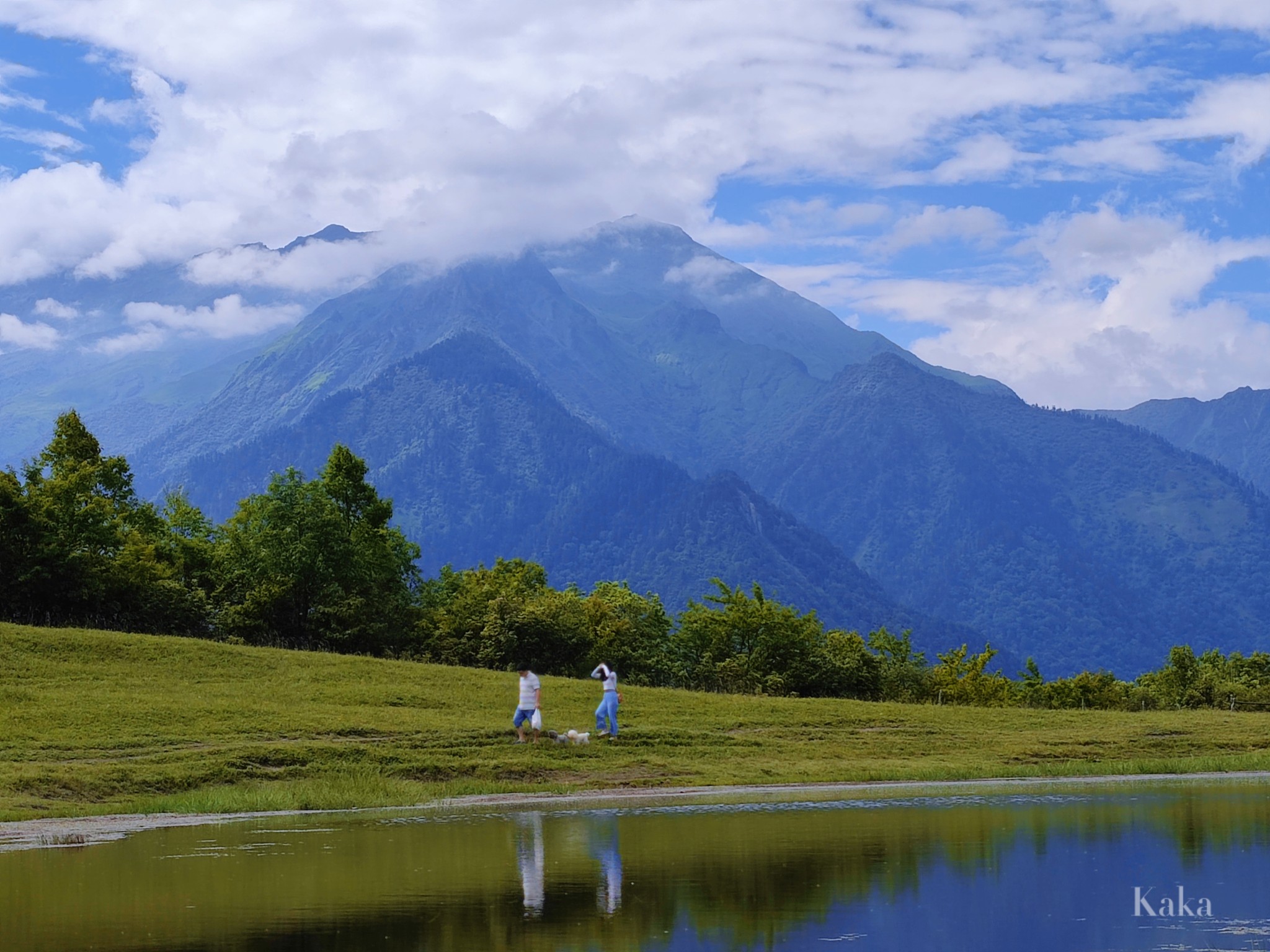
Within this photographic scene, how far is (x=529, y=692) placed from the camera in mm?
43000

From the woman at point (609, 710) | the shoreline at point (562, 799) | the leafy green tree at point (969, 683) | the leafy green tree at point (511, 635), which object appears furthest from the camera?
the leafy green tree at point (969, 683)

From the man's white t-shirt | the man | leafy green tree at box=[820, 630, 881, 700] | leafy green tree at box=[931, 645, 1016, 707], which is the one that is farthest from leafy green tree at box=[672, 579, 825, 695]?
the man's white t-shirt

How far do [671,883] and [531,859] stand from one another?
3.66 m

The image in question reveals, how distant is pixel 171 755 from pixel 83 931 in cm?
2262

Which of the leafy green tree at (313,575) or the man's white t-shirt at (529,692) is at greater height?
the leafy green tree at (313,575)

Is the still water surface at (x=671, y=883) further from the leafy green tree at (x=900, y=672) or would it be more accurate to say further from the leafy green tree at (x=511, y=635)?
the leafy green tree at (x=900, y=672)

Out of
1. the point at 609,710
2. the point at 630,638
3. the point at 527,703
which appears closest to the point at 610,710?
the point at 609,710

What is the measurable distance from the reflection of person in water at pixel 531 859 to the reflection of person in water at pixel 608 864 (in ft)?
2.72

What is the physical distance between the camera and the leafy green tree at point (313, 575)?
239 ft

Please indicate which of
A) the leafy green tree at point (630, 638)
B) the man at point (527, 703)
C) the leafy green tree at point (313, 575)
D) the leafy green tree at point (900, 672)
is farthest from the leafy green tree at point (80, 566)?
the leafy green tree at point (900, 672)

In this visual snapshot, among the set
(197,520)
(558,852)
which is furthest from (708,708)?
(197,520)

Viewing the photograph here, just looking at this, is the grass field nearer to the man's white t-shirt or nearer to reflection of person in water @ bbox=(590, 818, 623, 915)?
the man's white t-shirt

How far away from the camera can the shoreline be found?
94.8 feet

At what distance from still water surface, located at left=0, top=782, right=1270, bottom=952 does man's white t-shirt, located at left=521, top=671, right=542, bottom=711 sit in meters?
12.1
